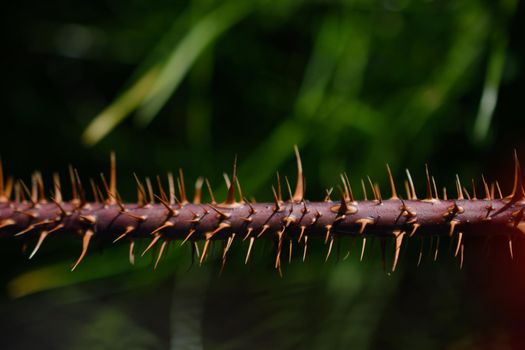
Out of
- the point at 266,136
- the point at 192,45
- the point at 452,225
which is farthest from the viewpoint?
the point at 266,136

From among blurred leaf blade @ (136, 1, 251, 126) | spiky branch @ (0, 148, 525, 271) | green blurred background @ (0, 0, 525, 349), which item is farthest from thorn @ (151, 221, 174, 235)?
blurred leaf blade @ (136, 1, 251, 126)

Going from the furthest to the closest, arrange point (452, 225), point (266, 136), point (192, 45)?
point (266, 136), point (192, 45), point (452, 225)

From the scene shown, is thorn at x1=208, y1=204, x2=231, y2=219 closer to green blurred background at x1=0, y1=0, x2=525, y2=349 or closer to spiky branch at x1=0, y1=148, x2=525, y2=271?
spiky branch at x1=0, y1=148, x2=525, y2=271

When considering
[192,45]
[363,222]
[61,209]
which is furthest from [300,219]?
[192,45]

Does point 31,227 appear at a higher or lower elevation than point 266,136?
lower

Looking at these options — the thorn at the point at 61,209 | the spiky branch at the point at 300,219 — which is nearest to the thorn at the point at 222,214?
the spiky branch at the point at 300,219

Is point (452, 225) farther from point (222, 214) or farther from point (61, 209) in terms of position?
point (61, 209)

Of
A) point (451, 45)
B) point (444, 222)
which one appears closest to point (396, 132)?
point (451, 45)

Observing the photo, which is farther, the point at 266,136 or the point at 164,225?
the point at 266,136
